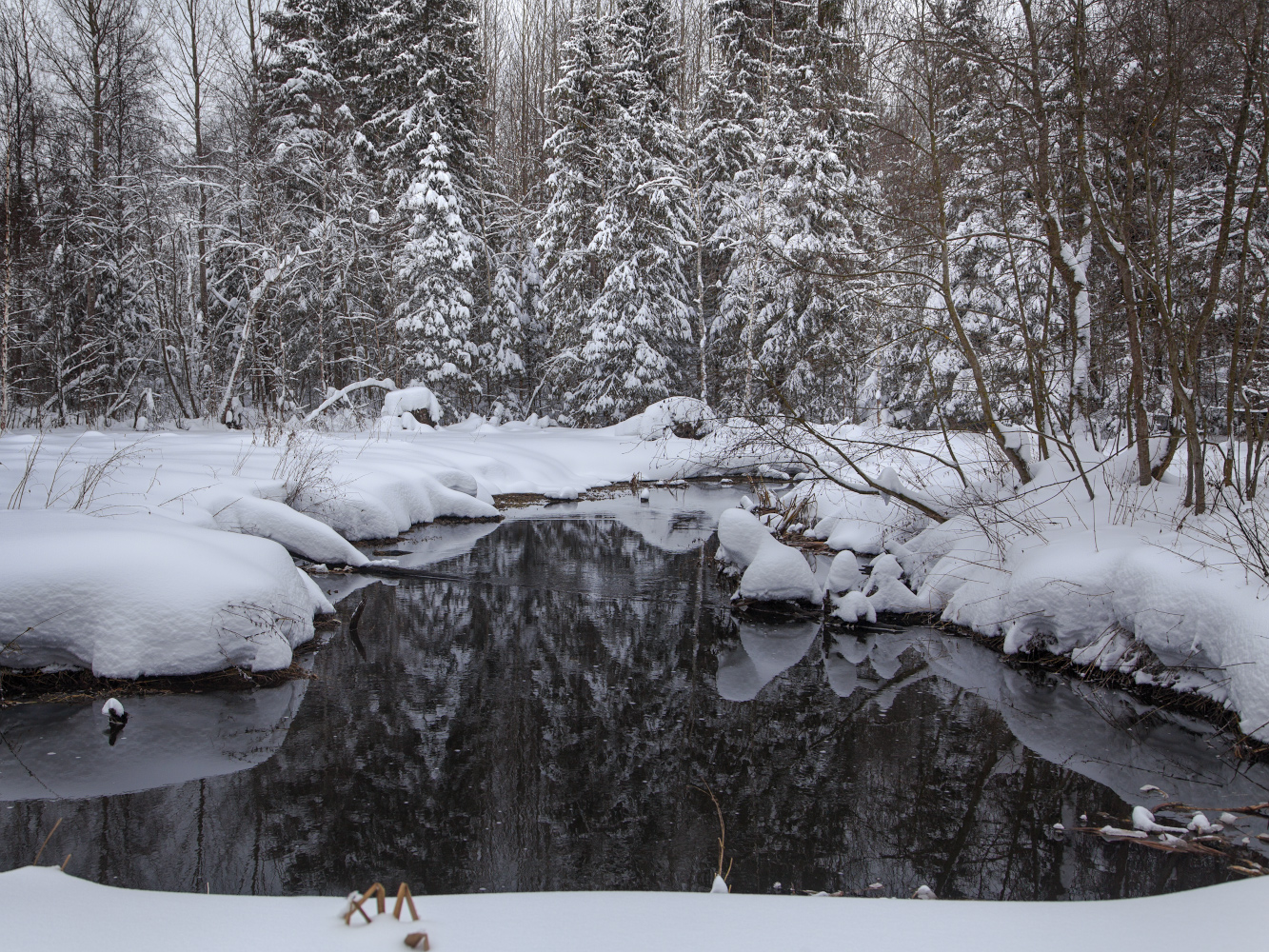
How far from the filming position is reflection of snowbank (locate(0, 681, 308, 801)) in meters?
4.48

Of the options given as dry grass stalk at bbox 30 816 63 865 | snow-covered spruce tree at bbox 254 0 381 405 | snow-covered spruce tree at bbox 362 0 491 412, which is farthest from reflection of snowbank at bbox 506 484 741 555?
snow-covered spruce tree at bbox 362 0 491 412

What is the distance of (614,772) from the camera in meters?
4.87

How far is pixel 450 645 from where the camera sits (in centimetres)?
720

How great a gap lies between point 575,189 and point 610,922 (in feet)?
76.7

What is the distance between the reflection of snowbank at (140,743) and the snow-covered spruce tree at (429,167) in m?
17.5

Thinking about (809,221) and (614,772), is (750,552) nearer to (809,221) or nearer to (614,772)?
(614,772)

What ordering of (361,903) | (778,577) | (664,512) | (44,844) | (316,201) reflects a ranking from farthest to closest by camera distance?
(316,201)
(664,512)
(778,577)
(44,844)
(361,903)

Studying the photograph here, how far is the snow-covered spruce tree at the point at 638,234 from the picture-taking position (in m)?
22.2

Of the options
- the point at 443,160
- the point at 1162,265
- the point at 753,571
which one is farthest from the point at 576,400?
the point at 1162,265

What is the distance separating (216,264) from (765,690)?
1970 cm

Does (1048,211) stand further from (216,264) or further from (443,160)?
(216,264)

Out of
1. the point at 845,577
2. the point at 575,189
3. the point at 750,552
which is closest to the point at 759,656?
the point at 845,577

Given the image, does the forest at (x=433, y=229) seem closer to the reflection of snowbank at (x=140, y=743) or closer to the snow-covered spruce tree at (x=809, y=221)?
the snow-covered spruce tree at (x=809, y=221)

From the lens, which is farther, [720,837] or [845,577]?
[845,577]
